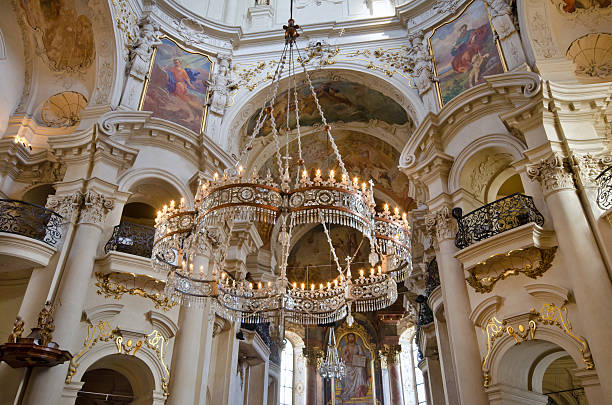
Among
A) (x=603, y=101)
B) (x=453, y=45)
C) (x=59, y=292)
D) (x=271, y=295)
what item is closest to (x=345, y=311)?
(x=271, y=295)

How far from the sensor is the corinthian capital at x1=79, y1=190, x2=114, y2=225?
351 inches

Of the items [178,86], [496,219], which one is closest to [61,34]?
[178,86]

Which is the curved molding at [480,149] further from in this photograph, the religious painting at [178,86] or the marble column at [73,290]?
the marble column at [73,290]

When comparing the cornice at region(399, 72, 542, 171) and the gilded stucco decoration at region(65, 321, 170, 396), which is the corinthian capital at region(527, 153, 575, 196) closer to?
the cornice at region(399, 72, 542, 171)

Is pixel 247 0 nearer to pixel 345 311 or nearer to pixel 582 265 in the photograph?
pixel 345 311

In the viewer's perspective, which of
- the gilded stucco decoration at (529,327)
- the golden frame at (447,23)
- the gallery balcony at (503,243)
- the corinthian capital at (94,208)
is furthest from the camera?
the golden frame at (447,23)

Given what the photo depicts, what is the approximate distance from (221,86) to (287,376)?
1089cm

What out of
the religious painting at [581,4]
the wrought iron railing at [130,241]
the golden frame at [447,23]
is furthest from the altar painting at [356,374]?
the religious painting at [581,4]

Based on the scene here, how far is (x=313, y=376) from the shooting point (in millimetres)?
17797

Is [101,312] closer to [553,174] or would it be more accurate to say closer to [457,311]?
[457,311]

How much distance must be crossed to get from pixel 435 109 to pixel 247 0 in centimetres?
738

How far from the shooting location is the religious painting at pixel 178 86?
443 inches

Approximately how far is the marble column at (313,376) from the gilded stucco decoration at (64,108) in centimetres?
1146

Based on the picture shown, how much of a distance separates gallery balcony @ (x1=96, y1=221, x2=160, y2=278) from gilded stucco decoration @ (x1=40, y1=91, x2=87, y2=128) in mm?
3659
